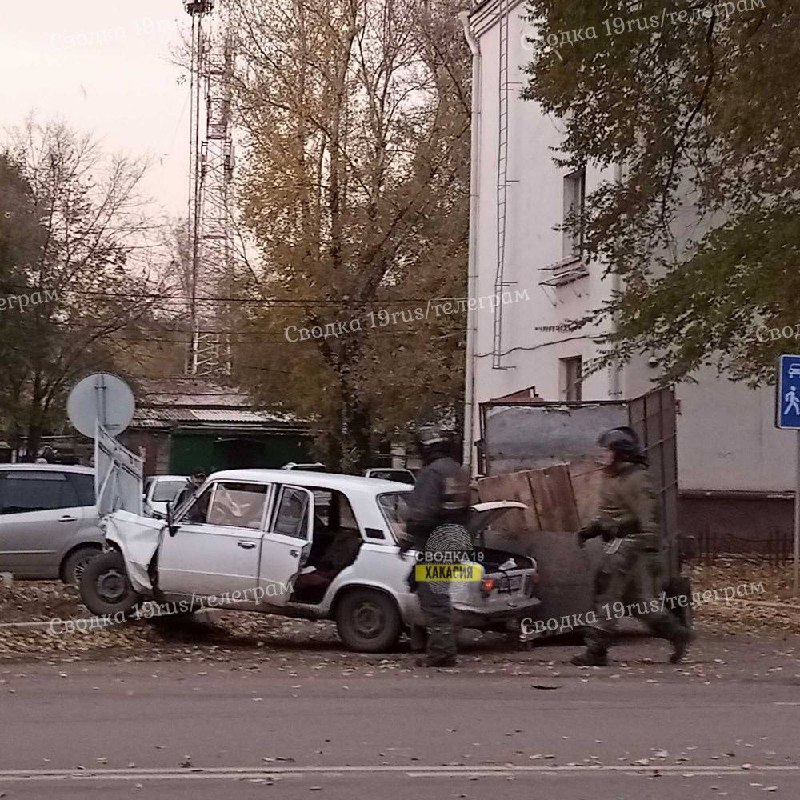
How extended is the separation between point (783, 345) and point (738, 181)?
92.2 inches

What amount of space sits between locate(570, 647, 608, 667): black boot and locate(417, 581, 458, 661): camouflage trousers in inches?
39.2

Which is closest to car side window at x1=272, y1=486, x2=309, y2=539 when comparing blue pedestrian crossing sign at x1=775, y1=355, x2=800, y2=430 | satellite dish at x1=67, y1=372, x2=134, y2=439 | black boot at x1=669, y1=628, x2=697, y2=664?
black boot at x1=669, y1=628, x2=697, y2=664

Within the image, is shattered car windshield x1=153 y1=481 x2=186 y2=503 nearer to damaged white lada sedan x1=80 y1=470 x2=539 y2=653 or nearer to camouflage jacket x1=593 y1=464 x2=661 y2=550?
damaged white lada sedan x1=80 y1=470 x2=539 y2=653

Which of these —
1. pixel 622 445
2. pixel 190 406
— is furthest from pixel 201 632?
pixel 190 406

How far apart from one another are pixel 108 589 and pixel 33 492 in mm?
4682

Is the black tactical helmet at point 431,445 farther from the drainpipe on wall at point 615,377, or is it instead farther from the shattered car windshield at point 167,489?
the shattered car windshield at point 167,489

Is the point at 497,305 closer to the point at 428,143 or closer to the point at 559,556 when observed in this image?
the point at 428,143

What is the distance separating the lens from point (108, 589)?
1348cm

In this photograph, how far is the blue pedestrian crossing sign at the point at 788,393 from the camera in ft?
48.6

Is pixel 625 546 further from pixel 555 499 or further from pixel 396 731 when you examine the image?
pixel 396 731

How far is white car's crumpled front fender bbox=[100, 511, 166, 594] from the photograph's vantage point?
12625mm

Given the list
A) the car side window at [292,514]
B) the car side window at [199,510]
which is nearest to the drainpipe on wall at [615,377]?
the car side window at [292,514]

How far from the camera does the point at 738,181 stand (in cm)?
1750

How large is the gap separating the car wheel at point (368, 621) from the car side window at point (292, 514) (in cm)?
71
